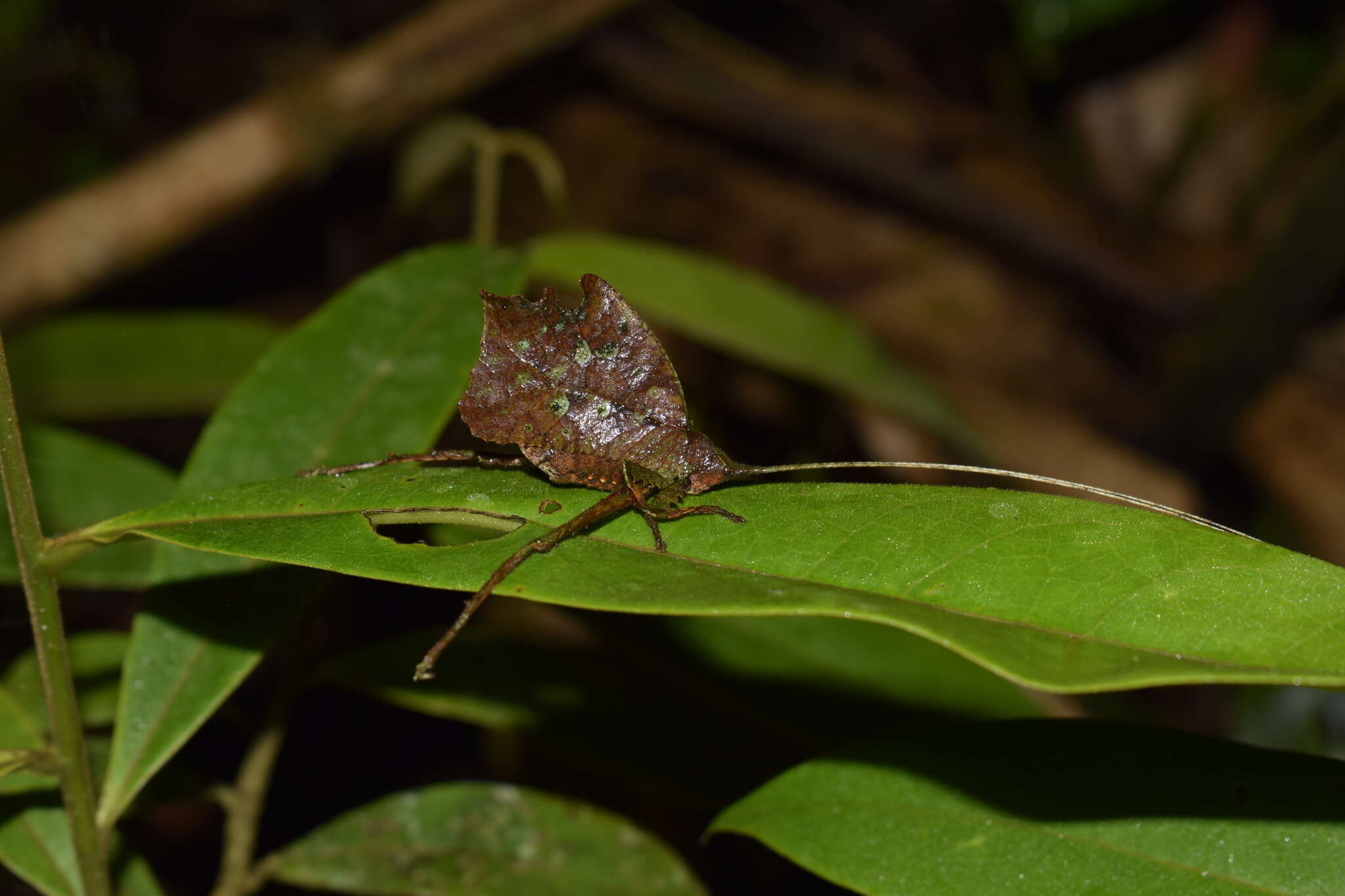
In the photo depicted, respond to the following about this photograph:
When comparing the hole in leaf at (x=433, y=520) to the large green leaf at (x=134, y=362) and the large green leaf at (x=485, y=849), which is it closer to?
the large green leaf at (x=485, y=849)

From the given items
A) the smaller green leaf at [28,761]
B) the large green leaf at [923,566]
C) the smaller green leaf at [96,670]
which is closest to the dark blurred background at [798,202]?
the smaller green leaf at [96,670]

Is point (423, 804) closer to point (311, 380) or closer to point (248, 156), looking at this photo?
point (311, 380)

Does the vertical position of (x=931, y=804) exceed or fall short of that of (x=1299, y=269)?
it falls short

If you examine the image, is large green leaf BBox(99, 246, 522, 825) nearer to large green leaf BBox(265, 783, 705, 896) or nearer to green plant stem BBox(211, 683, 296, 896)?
green plant stem BBox(211, 683, 296, 896)

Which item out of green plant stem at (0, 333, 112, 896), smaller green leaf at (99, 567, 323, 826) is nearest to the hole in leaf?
smaller green leaf at (99, 567, 323, 826)

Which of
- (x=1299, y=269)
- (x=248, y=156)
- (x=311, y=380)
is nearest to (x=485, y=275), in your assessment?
(x=311, y=380)

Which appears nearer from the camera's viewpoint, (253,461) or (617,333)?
(617,333)

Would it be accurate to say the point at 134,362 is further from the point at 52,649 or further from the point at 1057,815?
the point at 1057,815
